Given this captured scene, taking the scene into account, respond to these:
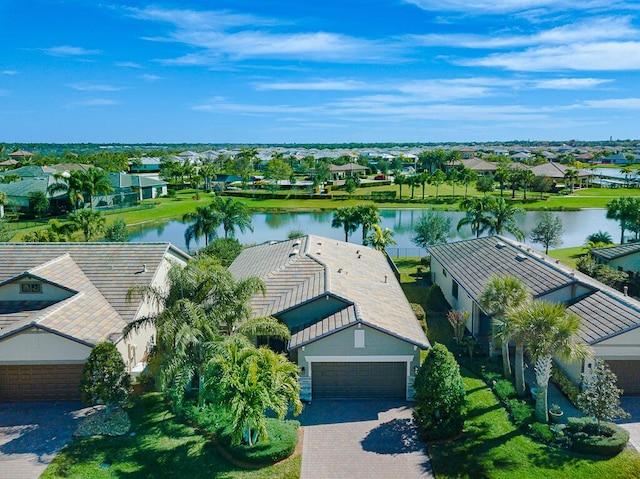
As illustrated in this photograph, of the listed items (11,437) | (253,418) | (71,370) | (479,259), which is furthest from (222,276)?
(479,259)

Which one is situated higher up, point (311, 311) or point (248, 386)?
point (311, 311)

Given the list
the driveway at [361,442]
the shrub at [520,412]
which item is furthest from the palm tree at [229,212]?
the shrub at [520,412]

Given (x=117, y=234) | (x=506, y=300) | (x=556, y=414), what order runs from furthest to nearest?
(x=117, y=234) → (x=506, y=300) → (x=556, y=414)

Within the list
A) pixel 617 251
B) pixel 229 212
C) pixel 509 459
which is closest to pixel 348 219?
pixel 229 212

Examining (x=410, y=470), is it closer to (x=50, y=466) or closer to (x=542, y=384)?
(x=542, y=384)

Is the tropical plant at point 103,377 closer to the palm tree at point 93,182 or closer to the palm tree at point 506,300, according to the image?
the palm tree at point 506,300

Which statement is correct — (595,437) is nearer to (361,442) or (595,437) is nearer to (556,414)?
(556,414)
